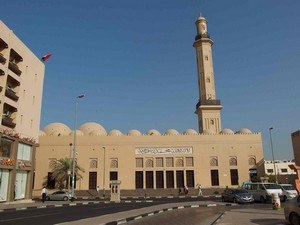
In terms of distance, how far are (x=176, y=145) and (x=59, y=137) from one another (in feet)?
67.8

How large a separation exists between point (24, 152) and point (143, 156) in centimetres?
2485

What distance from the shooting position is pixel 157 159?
5275 cm

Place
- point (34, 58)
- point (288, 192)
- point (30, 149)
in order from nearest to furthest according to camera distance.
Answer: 1. point (288, 192)
2. point (30, 149)
3. point (34, 58)

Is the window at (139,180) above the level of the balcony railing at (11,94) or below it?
below

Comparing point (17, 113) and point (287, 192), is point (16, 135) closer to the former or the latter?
point (17, 113)

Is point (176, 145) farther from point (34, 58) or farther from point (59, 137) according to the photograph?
point (34, 58)

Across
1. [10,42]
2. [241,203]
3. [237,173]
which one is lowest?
[241,203]

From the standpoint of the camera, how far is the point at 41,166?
5250cm

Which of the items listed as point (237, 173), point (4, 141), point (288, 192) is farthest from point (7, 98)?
point (237, 173)

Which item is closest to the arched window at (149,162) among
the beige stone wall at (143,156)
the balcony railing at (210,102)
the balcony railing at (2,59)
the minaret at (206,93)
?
the beige stone wall at (143,156)

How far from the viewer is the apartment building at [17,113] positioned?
2738cm

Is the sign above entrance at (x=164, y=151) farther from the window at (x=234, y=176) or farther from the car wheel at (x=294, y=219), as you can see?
the car wheel at (x=294, y=219)

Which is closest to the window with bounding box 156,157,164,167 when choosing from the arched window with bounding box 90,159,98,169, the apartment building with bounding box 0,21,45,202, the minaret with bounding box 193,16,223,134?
the arched window with bounding box 90,159,98,169

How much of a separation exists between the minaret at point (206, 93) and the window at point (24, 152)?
34200 millimetres
